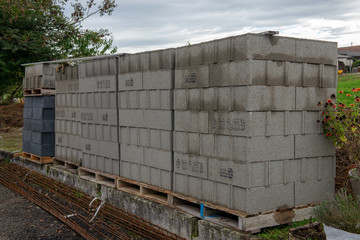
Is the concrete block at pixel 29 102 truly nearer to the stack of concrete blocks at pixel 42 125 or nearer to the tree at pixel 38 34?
the stack of concrete blocks at pixel 42 125

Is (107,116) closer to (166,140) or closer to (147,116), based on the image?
(147,116)

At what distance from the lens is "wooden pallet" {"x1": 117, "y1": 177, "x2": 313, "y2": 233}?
14.8 ft

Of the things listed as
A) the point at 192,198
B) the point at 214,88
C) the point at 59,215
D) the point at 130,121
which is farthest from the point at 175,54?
the point at 59,215

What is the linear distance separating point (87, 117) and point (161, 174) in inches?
103

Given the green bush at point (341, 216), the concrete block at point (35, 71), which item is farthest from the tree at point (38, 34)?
the green bush at point (341, 216)

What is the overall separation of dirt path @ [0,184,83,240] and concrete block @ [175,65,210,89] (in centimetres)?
299

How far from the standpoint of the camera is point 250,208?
448 cm

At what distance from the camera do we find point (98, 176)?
7.52 m

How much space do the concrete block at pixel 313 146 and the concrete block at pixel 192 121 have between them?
116 centimetres

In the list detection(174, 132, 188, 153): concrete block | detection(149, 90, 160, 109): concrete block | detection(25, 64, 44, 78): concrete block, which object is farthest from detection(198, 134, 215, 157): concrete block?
detection(25, 64, 44, 78): concrete block

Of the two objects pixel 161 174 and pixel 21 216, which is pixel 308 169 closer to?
pixel 161 174

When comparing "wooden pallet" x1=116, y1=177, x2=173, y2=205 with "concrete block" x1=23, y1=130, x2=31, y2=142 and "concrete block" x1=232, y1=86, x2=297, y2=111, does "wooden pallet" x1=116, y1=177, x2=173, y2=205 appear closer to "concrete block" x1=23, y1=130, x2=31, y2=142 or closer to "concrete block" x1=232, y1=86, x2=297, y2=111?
"concrete block" x1=232, y1=86, x2=297, y2=111

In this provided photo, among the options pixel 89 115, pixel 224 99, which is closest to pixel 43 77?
pixel 89 115

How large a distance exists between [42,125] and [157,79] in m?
4.75
